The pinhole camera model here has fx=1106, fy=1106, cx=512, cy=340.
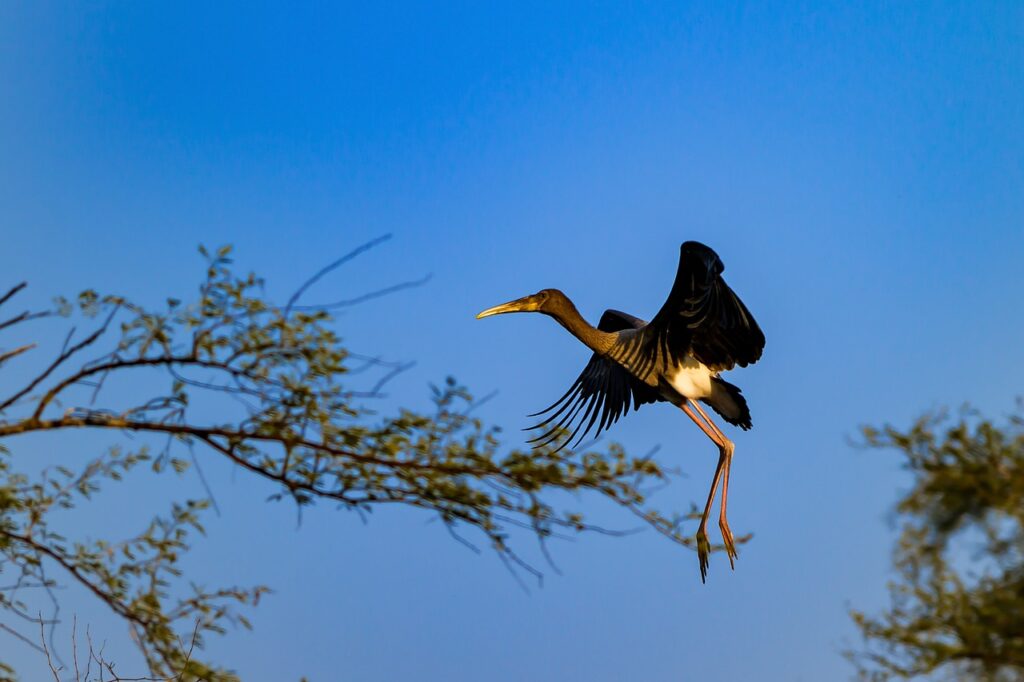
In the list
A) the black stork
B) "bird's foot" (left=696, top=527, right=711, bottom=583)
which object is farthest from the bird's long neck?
"bird's foot" (left=696, top=527, right=711, bottom=583)

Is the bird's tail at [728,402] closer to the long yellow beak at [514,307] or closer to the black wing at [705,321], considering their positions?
the black wing at [705,321]

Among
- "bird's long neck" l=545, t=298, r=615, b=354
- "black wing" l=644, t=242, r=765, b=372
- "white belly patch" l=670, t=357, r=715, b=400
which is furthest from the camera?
"bird's long neck" l=545, t=298, r=615, b=354

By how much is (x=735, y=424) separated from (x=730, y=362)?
626 mm

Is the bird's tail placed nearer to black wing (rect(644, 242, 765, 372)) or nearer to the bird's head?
black wing (rect(644, 242, 765, 372))

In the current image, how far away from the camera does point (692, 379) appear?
762cm

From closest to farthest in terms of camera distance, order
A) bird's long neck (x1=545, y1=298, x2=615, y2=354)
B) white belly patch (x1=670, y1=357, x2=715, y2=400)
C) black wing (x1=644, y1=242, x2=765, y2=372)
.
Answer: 1. black wing (x1=644, y1=242, x2=765, y2=372)
2. white belly patch (x1=670, y1=357, x2=715, y2=400)
3. bird's long neck (x1=545, y1=298, x2=615, y2=354)

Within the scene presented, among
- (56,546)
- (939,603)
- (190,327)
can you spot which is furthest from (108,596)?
(939,603)

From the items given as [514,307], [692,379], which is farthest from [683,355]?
[514,307]

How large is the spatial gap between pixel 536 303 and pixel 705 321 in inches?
62.4

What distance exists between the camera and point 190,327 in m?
4.25

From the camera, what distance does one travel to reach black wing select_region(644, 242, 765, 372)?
6.55m

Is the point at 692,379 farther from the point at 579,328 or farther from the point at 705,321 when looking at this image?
the point at 579,328

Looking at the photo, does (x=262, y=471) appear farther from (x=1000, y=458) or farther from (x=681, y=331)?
(x=681, y=331)

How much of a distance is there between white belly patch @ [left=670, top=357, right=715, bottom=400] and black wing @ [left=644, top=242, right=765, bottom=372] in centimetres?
6
